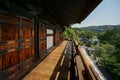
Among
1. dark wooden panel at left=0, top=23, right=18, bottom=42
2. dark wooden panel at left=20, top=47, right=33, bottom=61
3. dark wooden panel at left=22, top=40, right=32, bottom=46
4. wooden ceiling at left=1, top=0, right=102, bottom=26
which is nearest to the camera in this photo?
dark wooden panel at left=0, top=23, right=18, bottom=42

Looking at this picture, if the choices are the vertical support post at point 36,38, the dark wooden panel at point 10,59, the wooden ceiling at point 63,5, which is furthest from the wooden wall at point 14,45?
the vertical support post at point 36,38

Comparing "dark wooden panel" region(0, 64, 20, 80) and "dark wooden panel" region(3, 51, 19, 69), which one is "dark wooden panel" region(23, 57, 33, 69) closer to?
"dark wooden panel" region(0, 64, 20, 80)

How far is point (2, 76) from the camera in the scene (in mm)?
3410

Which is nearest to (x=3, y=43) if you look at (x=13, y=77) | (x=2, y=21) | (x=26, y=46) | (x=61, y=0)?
(x=2, y=21)

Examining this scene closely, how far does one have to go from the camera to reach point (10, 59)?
3.81 meters

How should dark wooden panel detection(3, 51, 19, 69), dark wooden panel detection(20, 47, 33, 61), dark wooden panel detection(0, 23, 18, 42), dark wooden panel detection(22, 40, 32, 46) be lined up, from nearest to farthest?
dark wooden panel detection(0, 23, 18, 42) → dark wooden panel detection(3, 51, 19, 69) → dark wooden panel detection(20, 47, 33, 61) → dark wooden panel detection(22, 40, 32, 46)

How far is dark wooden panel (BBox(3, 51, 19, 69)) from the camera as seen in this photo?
11.7ft

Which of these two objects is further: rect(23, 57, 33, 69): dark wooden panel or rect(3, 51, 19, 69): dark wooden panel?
rect(23, 57, 33, 69): dark wooden panel

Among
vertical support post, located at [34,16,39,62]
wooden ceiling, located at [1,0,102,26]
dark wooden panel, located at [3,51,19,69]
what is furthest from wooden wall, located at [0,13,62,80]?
vertical support post, located at [34,16,39,62]

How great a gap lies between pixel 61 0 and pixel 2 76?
247cm

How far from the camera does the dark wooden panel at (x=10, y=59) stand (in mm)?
3572

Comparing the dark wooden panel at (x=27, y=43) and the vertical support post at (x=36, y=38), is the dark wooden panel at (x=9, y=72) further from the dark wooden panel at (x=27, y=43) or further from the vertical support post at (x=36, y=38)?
the vertical support post at (x=36, y=38)

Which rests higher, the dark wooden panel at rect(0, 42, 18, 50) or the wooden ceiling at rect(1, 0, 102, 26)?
the wooden ceiling at rect(1, 0, 102, 26)

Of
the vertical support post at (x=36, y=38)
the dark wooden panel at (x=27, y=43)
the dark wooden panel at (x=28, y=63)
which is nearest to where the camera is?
the dark wooden panel at (x=27, y=43)
